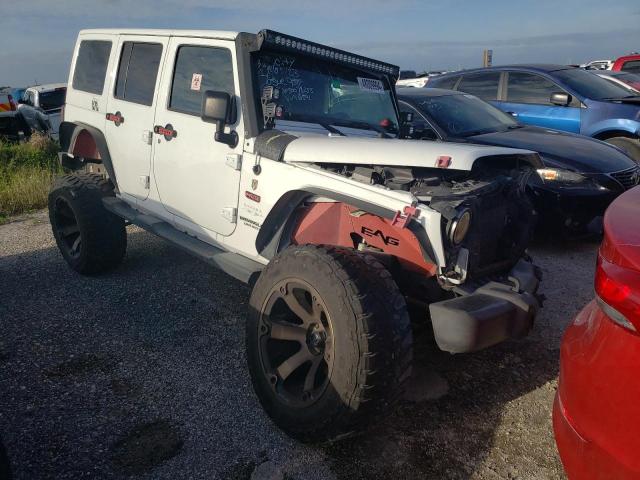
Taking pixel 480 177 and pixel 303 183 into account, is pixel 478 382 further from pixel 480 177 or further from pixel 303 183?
pixel 303 183

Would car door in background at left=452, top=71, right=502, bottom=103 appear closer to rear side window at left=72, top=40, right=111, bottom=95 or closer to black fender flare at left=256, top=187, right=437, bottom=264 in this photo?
rear side window at left=72, top=40, right=111, bottom=95

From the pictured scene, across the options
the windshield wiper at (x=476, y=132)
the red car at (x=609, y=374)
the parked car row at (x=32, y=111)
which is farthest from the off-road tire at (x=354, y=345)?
the parked car row at (x=32, y=111)

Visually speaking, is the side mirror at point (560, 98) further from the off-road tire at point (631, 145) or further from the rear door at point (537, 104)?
the off-road tire at point (631, 145)

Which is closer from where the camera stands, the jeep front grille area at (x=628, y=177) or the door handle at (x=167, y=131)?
the door handle at (x=167, y=131)

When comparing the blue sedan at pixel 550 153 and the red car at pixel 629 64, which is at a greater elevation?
the red car at pixel 629 64

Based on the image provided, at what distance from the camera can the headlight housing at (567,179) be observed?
527 cm

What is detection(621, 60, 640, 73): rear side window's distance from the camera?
41.1 feet

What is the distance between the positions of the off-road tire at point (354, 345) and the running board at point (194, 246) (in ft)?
2.39

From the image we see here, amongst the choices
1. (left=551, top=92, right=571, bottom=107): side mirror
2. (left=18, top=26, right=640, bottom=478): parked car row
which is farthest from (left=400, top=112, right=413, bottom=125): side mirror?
(left=551, top=92, right=571, bottom=107): side mirror

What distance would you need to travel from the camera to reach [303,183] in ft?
9.95

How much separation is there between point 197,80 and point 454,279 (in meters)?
2.28

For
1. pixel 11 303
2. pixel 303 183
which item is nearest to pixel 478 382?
pixel 303 183

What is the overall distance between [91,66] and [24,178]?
4.39 meters

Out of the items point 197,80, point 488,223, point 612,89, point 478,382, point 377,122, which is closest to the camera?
point 488,223
